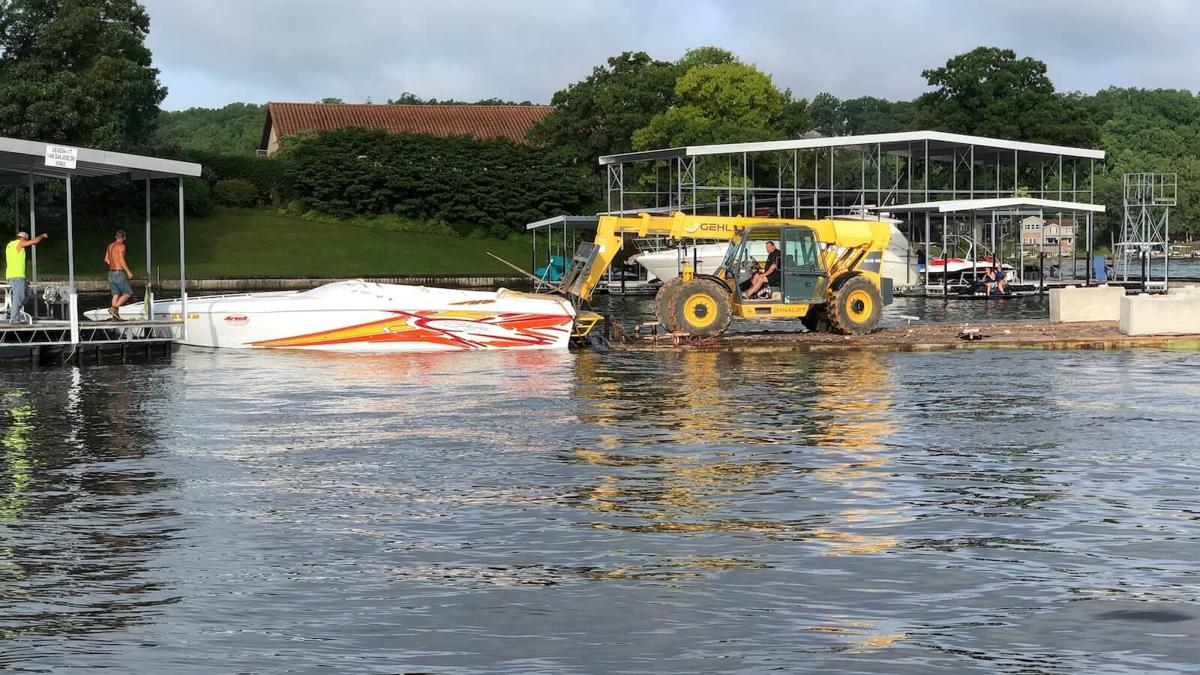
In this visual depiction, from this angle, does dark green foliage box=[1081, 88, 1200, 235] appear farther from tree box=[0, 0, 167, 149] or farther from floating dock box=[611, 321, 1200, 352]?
floating dock box=[611, 321, 1200, 352]

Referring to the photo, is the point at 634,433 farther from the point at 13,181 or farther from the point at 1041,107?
the point at 1041,107

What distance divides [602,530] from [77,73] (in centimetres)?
6500

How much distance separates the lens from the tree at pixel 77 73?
220ft

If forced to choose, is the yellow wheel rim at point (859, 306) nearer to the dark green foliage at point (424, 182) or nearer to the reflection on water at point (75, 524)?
the reflection on water at point (75, 524)

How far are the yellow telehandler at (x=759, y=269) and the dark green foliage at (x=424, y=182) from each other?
47.3 m

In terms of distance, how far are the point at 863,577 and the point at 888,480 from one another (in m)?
4.17

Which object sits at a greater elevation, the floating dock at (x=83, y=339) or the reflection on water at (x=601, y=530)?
the floating dock at (x=83, y=339)

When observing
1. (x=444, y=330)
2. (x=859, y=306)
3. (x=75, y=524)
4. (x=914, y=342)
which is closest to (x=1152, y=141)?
(x=859, y=306)

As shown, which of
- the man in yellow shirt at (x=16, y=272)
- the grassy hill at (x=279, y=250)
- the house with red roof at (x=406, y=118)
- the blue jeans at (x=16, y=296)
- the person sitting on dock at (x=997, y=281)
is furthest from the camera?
the house with red roof at (x=406, y=118)

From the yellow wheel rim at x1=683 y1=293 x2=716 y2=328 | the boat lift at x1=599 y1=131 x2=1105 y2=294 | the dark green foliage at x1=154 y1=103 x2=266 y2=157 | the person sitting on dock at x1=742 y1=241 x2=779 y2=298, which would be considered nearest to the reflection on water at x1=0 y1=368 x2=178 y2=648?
the yellow wheel rim at x1=683 y1=293 x2=716 y2=328

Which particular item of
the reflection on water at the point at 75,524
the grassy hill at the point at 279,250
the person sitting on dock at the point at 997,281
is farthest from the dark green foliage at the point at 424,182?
the reflection on water at the point at 75,524

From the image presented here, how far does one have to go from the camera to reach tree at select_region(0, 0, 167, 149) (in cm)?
6706

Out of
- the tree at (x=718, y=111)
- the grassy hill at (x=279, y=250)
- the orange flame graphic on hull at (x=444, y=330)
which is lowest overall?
the orange flame graphic on hull at (x=444, y=330)

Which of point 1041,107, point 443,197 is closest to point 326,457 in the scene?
point 443,197
